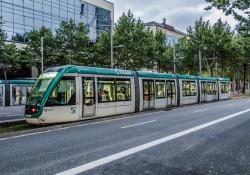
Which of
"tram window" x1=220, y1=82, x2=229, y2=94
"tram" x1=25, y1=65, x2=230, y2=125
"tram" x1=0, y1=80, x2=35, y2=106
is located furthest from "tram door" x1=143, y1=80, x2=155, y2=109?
"tram window" x1=220, y1=82, x2=229, y2=94

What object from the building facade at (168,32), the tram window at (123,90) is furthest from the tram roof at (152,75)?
the building facade at (168,32)

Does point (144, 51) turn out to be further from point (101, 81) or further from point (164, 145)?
point (164, 145)

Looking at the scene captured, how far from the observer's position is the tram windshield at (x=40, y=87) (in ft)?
53.7

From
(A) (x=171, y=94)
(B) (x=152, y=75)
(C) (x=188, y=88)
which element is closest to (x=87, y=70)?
(B) (x=152, y=75)

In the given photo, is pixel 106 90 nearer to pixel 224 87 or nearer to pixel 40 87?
pixel 40 87

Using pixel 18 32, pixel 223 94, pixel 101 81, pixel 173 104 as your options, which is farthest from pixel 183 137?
pixel 18 32

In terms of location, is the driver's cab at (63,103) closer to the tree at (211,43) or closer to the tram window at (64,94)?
the tram window at (64,94)

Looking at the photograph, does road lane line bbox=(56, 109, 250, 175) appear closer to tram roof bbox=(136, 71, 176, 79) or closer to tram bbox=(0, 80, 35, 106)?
tram roof bbox=(136, 71, 176, 79)

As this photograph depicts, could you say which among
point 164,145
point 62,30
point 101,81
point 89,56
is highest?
point 62,30

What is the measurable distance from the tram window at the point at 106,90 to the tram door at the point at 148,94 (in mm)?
4021

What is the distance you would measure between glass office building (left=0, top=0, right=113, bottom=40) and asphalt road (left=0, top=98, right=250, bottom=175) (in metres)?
31.3

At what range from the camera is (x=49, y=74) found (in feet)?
56.3

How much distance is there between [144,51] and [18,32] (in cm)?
1773

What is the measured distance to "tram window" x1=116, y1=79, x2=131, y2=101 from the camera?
21422 mm
